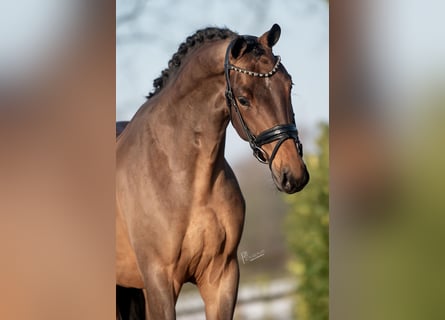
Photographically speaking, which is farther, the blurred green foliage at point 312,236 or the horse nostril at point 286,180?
the blurred green foliage at point 312,236

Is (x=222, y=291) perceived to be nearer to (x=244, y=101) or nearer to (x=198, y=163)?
(x=198, y=163)

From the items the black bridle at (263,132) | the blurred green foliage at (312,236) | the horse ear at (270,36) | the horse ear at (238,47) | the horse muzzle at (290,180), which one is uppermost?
the horse ear at (270,36)

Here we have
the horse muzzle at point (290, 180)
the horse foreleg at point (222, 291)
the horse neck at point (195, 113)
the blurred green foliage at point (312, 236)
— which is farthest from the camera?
the blurred green foliage at point (312, 236)

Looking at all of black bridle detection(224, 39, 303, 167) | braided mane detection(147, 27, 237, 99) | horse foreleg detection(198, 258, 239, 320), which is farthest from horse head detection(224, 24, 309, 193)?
horse foreleg detection(198, 258, 239, 320)

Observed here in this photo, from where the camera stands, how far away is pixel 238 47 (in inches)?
102

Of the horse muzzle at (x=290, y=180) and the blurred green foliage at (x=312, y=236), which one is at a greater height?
the horse muzzle at (x=290, y=180)

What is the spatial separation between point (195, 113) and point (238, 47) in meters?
0.29

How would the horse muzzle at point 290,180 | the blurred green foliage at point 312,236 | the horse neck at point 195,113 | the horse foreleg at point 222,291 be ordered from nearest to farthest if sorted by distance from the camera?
the horse muzzle at point 290,180 → the horse neck at point 195,113 → the horse foreleg at point 222,291 → the blurred green foliage at point 312,236

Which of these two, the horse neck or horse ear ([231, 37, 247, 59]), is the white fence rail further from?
horse ear ([231, 37, 247, 59])

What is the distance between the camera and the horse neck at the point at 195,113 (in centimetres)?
264

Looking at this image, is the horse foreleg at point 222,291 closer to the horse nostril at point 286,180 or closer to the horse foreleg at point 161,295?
the horse foreleg at point 161,295

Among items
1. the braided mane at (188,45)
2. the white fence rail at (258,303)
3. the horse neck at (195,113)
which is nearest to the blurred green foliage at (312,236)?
the white fence rail at (258,303)

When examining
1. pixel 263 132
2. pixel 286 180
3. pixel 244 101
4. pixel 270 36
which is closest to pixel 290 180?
pixel 286 180
